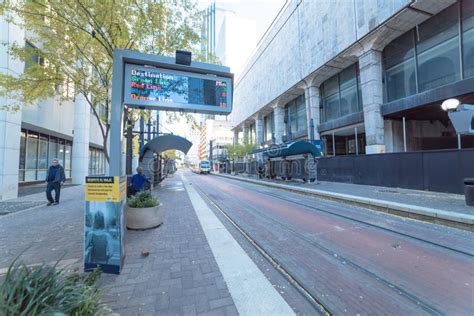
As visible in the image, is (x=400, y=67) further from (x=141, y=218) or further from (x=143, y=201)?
(x=141, y=218)

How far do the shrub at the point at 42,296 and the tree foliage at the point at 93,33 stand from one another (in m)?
6.32

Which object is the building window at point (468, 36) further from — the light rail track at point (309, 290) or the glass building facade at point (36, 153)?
the glass building facade at point (36, 153)

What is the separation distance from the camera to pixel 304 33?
25.0m

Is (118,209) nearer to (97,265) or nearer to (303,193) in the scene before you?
(97,265)

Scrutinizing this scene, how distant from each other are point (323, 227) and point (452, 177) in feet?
30.7

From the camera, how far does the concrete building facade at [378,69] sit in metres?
14.2

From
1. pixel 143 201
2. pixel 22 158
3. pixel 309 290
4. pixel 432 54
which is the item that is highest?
pixel 432 54

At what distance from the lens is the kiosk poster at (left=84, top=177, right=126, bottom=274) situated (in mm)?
3438

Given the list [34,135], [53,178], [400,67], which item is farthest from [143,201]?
[400,67]

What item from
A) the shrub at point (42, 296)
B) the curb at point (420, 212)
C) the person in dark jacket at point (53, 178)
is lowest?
the curb at point (420, 212)

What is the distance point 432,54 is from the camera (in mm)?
15297

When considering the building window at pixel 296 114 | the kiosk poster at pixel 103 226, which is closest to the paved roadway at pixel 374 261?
the kiosk poster at pixel 103 226

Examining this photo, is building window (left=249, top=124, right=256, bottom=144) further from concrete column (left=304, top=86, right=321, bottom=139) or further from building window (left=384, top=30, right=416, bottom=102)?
building window (left=384, top=30, right=416, bottom=102)

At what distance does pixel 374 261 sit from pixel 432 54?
61.0ft
